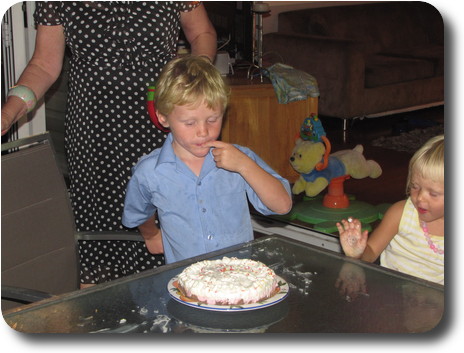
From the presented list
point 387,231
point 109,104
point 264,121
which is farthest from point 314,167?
point 387,231

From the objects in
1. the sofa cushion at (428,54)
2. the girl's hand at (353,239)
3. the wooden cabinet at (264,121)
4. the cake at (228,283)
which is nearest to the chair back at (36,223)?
the cake at (228,283)

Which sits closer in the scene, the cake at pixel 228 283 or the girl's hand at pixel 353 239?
the cake at pixel 228 283

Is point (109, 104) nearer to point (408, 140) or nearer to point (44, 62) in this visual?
point (44, 62)

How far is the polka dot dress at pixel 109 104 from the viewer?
7.19ft

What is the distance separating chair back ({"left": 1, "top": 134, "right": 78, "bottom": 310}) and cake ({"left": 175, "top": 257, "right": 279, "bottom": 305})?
630 millimetres

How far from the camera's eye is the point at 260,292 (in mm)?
1442

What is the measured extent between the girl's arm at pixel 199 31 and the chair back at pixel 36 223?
21.3 inches

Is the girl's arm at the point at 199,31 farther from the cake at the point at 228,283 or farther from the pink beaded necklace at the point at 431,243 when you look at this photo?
the cake at the point at 228,283

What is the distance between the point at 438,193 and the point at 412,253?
0.66ft

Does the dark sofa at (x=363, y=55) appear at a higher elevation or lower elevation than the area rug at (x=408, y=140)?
higher

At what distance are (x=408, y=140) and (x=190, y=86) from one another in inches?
161

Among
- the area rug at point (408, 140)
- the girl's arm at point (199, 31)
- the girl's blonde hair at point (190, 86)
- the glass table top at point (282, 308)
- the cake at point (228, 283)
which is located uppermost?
the girl's arm at point (199, 31)

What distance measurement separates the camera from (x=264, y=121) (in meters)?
4.12

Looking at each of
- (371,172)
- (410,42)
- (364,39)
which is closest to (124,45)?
(371,172)
